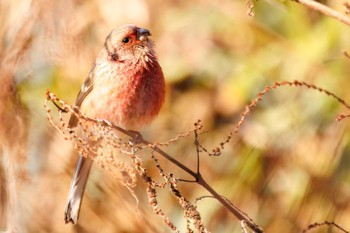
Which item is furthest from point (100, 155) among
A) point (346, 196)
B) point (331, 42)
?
point (331, 42)

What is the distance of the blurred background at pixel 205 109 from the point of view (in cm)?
330

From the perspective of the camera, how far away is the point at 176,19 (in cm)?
610

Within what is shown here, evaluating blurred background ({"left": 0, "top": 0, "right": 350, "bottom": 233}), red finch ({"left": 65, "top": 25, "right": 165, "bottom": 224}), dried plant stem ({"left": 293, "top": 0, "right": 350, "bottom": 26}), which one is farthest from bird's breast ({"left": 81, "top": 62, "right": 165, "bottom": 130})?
dried plant stem ({"left": 293, "top": 0, "right": 350, "bottom": 26})

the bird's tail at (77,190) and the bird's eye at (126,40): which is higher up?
the bird's eye at (126,40)

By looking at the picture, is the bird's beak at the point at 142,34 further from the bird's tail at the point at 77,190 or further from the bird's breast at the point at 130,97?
the bird's tail at the point at 77,190

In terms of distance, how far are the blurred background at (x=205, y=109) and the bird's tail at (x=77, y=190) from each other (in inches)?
3.2

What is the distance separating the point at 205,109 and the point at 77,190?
5.76 ft

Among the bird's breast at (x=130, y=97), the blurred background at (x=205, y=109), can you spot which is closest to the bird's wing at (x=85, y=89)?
the blurred background at (x=205, y=109)

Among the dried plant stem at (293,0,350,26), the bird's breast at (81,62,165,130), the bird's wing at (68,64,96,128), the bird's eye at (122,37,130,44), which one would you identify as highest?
the bird's eye at (122,37,130,44)

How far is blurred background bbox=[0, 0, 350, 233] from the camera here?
10.8 feet

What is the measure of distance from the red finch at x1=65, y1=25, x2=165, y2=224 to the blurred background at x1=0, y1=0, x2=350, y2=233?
16 centimetres

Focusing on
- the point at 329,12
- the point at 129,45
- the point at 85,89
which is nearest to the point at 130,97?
the point at 129,45

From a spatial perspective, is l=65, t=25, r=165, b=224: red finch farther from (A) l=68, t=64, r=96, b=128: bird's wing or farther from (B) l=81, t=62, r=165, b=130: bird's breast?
(A) l=68, t=64, r=96, b=128: bird's wing

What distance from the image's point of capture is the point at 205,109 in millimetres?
6113
